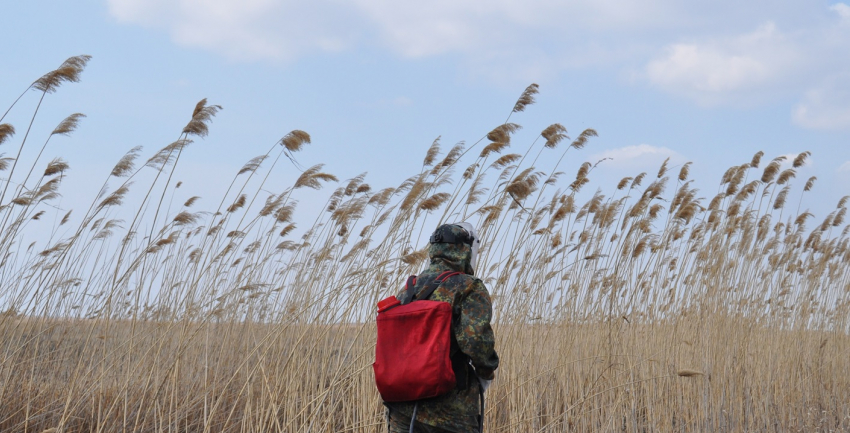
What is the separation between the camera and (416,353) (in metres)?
2.73

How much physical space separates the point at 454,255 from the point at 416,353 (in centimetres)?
45

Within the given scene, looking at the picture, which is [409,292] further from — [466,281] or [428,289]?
[466,281]

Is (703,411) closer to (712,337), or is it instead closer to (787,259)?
(712,337)

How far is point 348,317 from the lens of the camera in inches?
171

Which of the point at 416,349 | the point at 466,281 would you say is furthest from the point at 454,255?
the point at 416,349

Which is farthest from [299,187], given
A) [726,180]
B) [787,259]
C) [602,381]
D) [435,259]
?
[787,259]

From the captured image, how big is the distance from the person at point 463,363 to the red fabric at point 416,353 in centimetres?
7

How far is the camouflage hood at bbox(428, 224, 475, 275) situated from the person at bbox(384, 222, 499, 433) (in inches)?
1.6

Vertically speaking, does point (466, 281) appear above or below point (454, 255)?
below

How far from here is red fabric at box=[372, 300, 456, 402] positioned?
2680 mm

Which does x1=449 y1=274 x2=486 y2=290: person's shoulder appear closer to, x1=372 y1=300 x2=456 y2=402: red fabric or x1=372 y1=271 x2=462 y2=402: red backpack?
x1=372 y1=271 x2=462 y2=402: red backpack

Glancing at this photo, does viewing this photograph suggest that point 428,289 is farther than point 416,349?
Yes

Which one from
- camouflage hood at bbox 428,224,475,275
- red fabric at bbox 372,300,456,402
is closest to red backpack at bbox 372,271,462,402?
red fabric at bbox 372,300,456,402

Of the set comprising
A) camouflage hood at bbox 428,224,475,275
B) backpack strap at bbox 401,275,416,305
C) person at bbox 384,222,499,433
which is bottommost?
person at bbox 384,222,499,433
